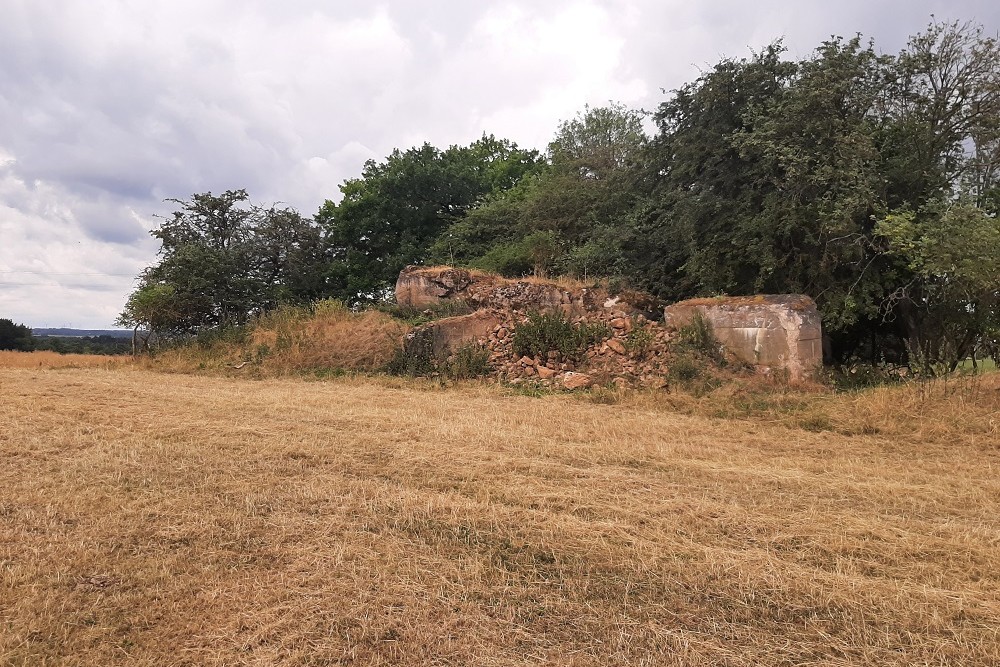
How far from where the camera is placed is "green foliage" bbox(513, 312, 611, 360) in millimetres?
11625

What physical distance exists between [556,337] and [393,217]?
16.1m

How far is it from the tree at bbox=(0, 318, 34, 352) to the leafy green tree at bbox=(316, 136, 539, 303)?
48.9ft

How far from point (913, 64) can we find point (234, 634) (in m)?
14.9

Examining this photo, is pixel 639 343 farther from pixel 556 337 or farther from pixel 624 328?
pixel 556 337

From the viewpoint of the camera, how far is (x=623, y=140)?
24.4m

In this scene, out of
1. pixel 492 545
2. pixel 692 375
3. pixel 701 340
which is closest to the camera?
pixel 492 545

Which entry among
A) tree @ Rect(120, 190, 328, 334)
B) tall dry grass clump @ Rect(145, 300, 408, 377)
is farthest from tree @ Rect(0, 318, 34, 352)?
tall dry grass clump @ Rect(145, 300, 408, 377)

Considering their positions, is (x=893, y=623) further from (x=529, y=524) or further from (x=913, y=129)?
(x=913, y=129)

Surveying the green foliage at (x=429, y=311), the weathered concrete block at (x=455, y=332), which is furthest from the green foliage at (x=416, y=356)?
the green foliage at (x=429, y=311)

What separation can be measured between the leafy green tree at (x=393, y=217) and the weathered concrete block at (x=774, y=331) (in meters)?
15.6

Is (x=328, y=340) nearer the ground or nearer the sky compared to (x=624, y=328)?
nearer the ground

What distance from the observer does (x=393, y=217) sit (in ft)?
84.5

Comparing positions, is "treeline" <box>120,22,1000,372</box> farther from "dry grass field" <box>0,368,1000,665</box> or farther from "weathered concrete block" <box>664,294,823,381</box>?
"dry grass field" <box>0,368,1000,665</box>

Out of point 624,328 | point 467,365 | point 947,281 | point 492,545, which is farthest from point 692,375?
point 492,545
